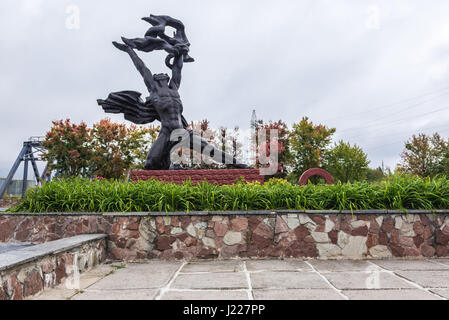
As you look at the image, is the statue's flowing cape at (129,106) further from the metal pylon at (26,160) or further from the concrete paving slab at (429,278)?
the metal pylon at (26,160)

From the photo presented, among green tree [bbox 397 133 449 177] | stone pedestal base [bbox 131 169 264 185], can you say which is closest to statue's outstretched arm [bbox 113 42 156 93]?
stone pedestal base [bbox 131 169 264 185]

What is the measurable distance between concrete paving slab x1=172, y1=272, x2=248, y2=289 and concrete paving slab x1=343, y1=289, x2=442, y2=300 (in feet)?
2.72

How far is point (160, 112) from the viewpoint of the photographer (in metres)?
7.67

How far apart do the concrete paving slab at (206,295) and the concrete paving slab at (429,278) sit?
60.5 inches

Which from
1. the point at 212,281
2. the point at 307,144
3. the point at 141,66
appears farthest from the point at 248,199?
the point at 307,144

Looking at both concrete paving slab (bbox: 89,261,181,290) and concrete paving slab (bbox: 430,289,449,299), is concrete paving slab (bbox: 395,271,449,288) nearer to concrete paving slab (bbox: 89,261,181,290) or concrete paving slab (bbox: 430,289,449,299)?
concrete paving slab (bbox: 430,289,449,299)

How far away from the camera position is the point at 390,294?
216cm

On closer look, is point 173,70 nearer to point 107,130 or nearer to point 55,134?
point 107,130

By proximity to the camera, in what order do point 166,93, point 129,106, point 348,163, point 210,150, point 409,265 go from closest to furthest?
point 409,265, point 210,150, point 166,93, point 129,106, point 348,163

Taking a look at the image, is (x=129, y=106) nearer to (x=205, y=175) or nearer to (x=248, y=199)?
(x=205, y=175)

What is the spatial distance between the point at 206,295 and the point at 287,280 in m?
0.81

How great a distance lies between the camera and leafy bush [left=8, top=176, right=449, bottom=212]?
12.5 ft

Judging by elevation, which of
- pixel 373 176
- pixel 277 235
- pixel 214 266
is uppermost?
pixel 373 176
